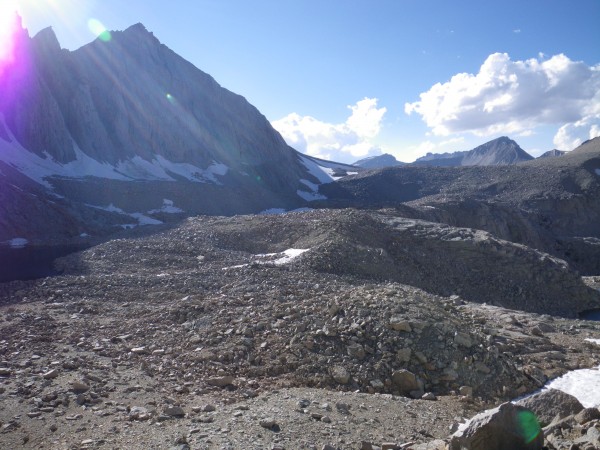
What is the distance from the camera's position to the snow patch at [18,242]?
3853 centimetres

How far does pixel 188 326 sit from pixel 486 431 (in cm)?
892

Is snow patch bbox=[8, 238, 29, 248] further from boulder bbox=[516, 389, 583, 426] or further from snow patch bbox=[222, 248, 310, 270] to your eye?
boulder bbox=[516, 389, 583, 426]

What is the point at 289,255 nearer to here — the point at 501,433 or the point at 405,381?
the point at 405,381

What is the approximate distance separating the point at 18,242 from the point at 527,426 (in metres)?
42.8

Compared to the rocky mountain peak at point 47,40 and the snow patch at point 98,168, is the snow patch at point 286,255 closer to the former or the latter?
the snow patch at point 98,168

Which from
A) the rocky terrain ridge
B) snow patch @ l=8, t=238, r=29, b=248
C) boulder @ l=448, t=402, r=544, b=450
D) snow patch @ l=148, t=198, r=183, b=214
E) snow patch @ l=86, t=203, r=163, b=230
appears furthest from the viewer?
snow patch @ l=148, t=198, r=183, b=214

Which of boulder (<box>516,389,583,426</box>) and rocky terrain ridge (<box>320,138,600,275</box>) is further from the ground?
rocky terrain ridge (<box>320,138,600,275</box>)

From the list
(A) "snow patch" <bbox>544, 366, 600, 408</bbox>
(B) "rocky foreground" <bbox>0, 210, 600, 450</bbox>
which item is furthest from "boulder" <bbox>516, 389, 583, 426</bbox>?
(A) "snow patch" <bbox>544, 366, 600, 408</bbox>

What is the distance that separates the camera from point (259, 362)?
10422mm

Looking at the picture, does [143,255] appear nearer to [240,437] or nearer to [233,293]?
[233,293]

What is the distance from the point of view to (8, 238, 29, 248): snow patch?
38.5 metres

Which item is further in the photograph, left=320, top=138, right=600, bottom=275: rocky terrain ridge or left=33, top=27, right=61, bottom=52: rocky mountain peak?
left=33, top=27, right=61, bottom=52: rocky mountain peak

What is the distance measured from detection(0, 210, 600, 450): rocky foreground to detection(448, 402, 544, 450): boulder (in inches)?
12.9

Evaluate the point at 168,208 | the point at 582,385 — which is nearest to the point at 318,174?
the point at 168,208
